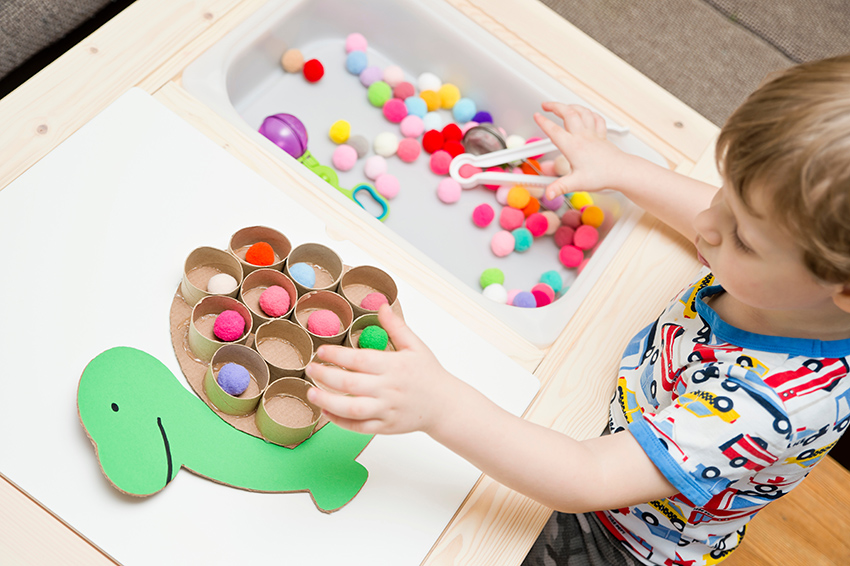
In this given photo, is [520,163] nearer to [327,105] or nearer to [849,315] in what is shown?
[327,105]

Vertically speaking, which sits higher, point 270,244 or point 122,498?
point 270,244

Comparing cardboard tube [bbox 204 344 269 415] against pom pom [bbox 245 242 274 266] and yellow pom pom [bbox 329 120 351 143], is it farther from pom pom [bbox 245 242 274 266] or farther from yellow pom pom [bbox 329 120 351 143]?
yellow pom pom [bbox 329 120 351 143]

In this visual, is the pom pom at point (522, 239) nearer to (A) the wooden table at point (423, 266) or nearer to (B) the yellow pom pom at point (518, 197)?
(B) the yellow pom pom at point (518, 197)

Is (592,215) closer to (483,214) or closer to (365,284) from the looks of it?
(483,214)

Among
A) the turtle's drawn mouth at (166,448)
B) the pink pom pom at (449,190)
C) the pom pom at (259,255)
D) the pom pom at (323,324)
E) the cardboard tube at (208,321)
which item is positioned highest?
the pink pom pom at (449,190)

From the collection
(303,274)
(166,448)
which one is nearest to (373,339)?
(303,274)

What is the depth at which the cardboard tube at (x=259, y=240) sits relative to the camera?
667mm

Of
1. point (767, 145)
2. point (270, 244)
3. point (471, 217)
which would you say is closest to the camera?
point (767, 145)

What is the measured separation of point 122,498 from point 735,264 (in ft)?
1.80

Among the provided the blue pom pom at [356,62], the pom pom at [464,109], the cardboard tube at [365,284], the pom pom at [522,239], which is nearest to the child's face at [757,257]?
the cardboard tube at [365,284]

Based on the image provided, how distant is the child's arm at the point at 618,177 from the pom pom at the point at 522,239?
155 millimetres

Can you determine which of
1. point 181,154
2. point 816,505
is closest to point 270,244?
point 181,154

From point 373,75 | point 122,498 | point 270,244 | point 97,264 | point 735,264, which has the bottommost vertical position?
point 122,498

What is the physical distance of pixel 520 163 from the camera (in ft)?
3.37
